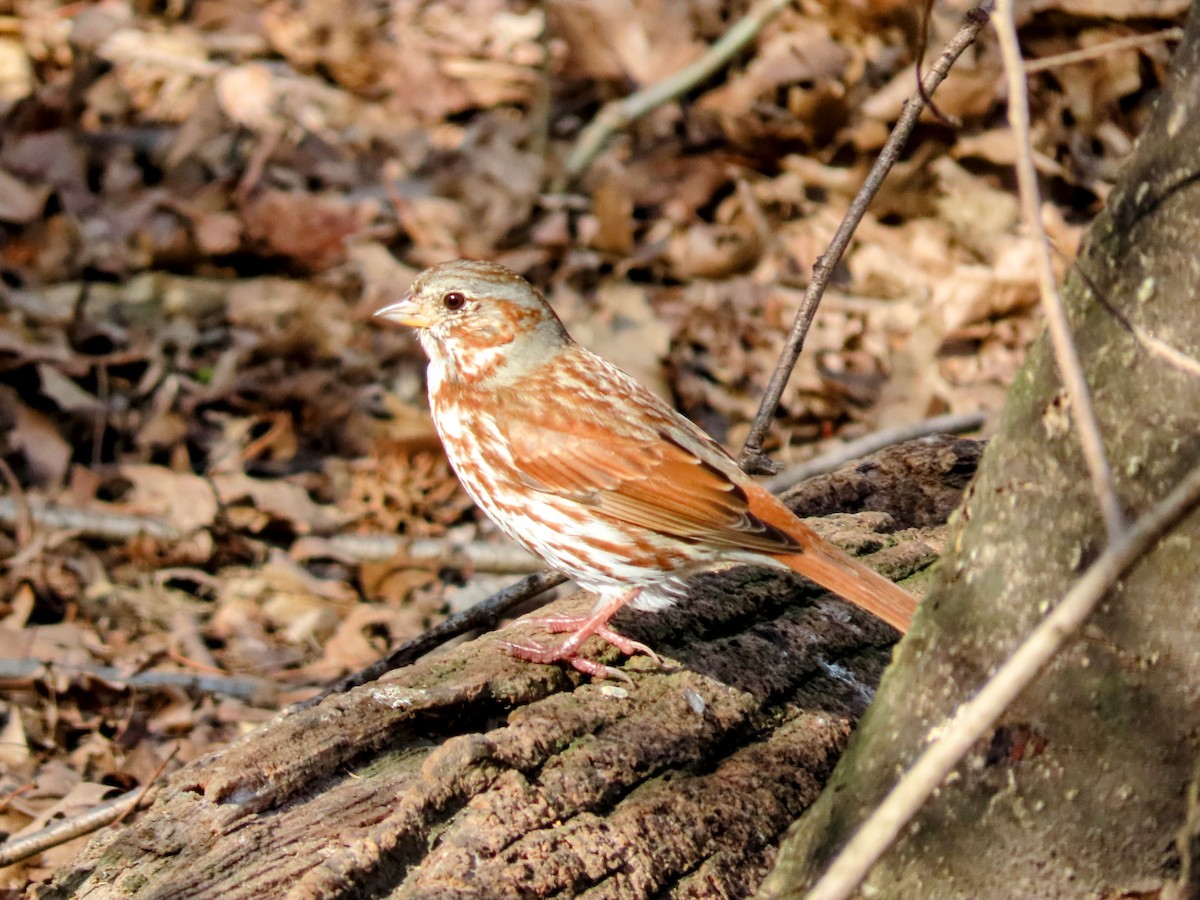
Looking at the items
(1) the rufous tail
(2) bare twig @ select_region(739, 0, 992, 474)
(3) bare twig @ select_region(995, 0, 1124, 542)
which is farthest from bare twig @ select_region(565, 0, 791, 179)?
(3) bare twig @ select_region(995, 0, 1124, 542)

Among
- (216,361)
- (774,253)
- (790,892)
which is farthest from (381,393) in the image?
(790,892)

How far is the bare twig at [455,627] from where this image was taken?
3648mm

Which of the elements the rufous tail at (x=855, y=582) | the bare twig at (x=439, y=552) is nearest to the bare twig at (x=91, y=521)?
the bare twig at (x=439, y=552)

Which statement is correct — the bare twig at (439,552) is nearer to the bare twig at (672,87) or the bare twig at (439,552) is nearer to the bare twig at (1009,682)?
the bare twig at (672,87)

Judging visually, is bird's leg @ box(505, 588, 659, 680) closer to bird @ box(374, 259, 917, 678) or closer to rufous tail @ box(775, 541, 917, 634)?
bird @ box(374, 259, 917, 678)

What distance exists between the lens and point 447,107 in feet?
27.9

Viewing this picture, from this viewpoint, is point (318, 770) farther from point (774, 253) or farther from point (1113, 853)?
point (774, 253)

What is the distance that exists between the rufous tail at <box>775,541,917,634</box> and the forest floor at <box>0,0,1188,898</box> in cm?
212

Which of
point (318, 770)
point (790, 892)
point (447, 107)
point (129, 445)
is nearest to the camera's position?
point (790, 892)

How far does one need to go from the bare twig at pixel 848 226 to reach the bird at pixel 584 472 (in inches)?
6.3

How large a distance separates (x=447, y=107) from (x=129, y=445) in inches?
141

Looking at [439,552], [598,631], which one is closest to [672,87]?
[439,552]

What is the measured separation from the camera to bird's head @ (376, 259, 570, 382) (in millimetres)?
4254

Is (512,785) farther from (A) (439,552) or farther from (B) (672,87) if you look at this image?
(B) (672,87)
